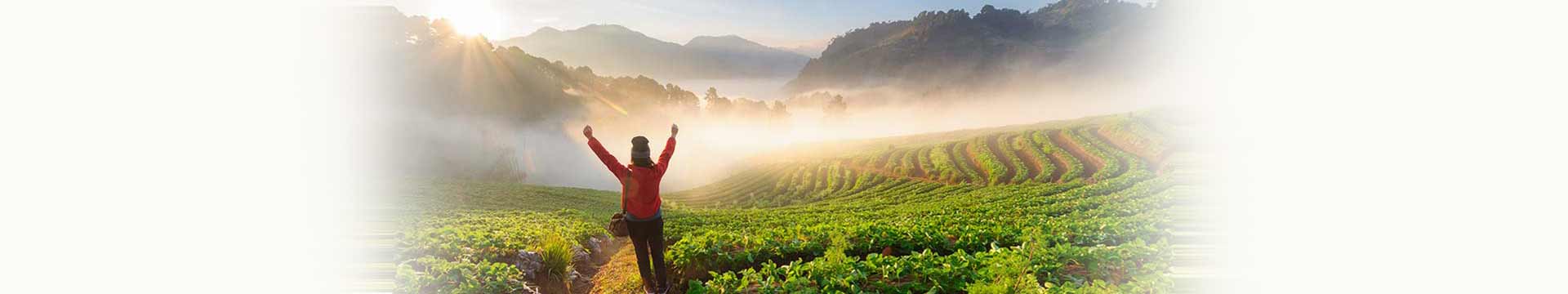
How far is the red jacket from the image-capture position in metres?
5.04

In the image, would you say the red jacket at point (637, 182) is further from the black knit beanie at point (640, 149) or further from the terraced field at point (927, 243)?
the terraced field at point (927, 243)

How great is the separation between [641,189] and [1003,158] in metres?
36.7

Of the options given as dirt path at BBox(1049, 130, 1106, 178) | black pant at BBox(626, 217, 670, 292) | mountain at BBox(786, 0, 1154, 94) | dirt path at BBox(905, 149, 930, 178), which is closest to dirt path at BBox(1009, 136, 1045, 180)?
dirt path at BBox(1049, 130, 1106, 178)

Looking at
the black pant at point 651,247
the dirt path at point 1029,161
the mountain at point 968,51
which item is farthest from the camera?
the mountain at point 968,51

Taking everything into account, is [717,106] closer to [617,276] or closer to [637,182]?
[617,276]

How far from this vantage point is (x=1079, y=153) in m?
33.9

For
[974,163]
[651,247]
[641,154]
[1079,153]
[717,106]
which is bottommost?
[974,163]

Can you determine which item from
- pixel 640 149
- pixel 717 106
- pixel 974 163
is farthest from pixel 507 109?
pixel 640 149

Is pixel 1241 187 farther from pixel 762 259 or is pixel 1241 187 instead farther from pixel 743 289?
pixel 762 259

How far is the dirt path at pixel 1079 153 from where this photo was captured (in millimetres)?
30531

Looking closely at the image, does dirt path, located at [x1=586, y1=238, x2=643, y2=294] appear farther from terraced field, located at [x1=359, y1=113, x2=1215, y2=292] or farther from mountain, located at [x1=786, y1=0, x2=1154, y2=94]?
mountain, located at [x1=786, y1=0, x2=1154, y2=94]

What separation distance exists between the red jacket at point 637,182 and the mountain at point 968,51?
94.1m

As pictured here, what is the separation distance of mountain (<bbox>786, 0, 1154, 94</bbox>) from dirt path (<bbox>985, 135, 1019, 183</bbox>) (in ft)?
185

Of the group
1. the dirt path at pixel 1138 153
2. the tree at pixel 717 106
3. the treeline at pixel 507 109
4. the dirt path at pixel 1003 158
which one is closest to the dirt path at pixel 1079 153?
the dirt path at pixel 1138 153
